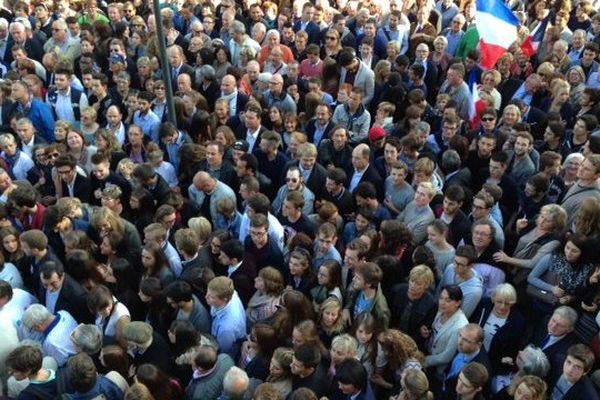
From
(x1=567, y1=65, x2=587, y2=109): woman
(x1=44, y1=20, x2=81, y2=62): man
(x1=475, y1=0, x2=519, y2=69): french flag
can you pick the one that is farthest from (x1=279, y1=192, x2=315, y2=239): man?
(x1=44, y1=20, x2=81, y2=62): man

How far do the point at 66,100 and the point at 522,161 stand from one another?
563 centimetres

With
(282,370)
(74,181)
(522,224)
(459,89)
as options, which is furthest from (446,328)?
(459,89)

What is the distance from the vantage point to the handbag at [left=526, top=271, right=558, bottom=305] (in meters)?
5.21

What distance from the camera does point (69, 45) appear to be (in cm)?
1041

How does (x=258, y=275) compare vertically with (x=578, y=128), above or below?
below

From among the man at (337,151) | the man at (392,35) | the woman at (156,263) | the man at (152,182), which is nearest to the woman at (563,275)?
the man at (337,151)

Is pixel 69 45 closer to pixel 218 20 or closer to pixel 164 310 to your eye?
pixel 218 20

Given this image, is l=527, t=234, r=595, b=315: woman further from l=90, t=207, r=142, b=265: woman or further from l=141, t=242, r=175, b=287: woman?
l=90, t=207, r=142, b=265: woman

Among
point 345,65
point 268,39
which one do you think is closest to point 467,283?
point 345,65

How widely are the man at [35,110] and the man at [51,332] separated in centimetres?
400

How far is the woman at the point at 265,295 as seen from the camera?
5.17 meters

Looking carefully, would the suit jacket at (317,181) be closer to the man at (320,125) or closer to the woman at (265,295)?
the man at (320,125)

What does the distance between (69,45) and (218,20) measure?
253 centimetres

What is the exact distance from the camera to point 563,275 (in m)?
5.16
